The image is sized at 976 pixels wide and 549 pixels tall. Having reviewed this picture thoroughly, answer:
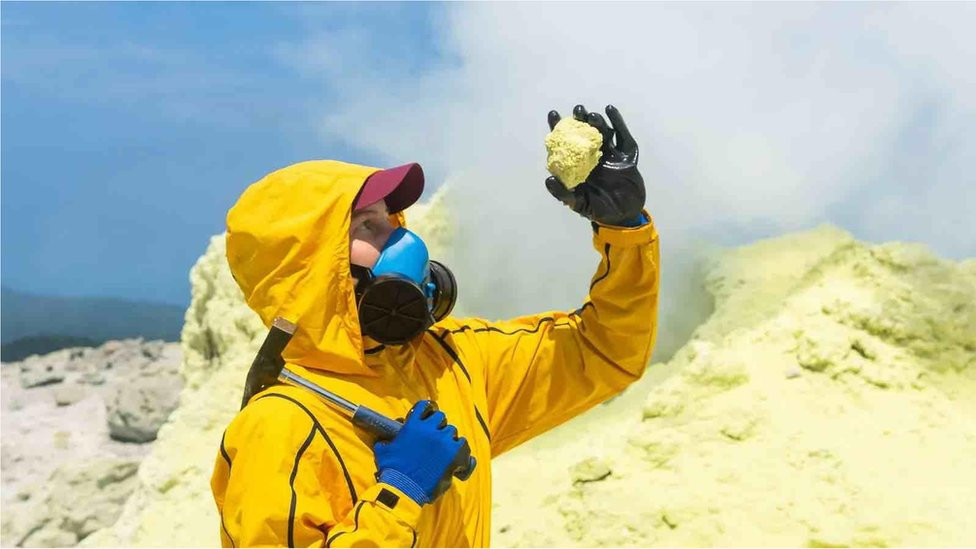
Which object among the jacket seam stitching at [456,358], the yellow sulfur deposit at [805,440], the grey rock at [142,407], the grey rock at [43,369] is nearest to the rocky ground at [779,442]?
the yellow sulfur deposit at [805,440]

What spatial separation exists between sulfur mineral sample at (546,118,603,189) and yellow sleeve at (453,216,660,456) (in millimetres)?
217

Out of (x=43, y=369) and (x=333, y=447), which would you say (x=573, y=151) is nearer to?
(x=333, y=447)

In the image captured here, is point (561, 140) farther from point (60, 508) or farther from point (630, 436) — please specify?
point (60, 508)

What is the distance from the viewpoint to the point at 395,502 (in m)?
1.26

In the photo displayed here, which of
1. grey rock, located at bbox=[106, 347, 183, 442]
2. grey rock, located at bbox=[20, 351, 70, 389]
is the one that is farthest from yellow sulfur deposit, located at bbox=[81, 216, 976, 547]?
grey rock, located at bbox=[20, 351, 70, 389]

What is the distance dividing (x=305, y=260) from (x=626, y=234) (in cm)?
57

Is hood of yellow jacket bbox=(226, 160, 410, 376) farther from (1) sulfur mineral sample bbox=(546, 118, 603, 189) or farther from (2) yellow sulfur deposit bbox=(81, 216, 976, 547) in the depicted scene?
(2) yellow sulfur deposit bbox=(81, 216, 976, 547)

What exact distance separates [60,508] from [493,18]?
381 cm

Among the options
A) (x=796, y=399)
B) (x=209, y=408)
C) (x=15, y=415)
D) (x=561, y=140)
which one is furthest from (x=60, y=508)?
(x=561, y=140)

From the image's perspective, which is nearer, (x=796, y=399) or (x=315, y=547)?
(x=315, y=547)

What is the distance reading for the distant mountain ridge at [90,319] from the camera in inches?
452

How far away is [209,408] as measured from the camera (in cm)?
408

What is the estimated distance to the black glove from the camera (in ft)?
5.02

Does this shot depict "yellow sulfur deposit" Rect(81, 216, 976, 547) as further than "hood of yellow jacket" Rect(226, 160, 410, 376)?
Yes
